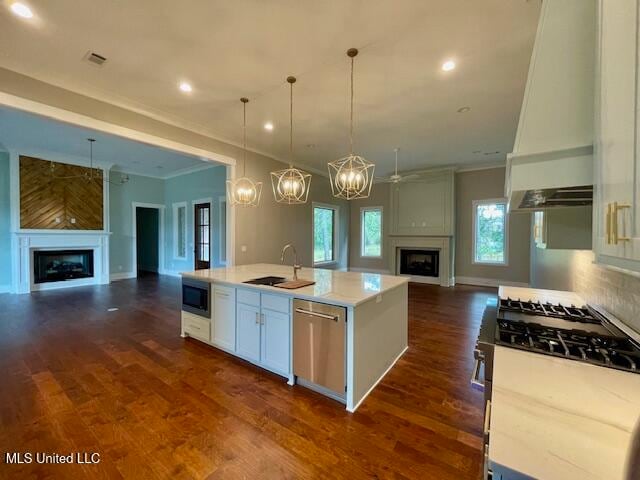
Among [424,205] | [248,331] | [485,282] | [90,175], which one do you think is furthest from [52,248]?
[485,282]

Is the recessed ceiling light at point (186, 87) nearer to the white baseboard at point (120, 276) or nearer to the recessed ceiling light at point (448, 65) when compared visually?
the recessed ceiling light at point (448, 65)

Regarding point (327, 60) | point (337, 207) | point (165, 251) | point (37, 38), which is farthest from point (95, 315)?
point (337, 207)

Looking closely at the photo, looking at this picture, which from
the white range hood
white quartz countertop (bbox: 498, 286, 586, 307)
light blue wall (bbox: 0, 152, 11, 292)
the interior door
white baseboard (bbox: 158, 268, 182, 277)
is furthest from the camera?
white baseboard (bbox: 158, 268, 182, 277)

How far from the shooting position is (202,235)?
744 centimetres

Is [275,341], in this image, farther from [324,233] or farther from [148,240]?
[148,240]

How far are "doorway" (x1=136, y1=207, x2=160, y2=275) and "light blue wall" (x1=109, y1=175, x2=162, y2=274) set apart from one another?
45.6 inches

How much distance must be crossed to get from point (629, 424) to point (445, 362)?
2.35 meters

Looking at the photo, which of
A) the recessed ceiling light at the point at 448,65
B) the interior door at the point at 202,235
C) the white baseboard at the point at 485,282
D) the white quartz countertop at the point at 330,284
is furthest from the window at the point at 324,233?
the recessed ceiling light at the point at 448,65

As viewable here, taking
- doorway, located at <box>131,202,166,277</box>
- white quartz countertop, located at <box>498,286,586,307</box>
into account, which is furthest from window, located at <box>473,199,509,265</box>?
doorway, located at <box>131,202,166,277</box>

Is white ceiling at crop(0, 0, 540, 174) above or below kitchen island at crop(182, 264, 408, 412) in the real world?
above

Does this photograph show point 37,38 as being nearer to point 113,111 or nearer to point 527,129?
point 113,111

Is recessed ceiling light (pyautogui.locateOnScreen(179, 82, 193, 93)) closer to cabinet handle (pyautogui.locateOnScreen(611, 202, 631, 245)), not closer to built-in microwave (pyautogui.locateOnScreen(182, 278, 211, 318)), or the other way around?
built-in microwave (pyautogui.locateOnScreen(182, 278, 211, 318))

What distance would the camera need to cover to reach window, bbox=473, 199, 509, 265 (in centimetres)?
661

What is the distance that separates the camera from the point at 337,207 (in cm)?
843
